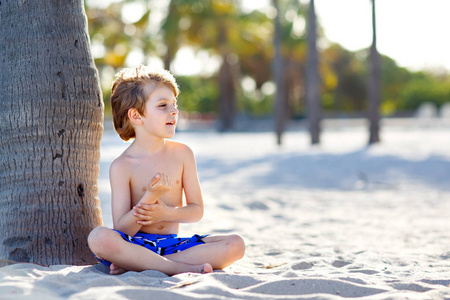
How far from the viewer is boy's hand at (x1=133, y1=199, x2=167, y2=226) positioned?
3127mm

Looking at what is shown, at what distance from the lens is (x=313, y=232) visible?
5.43 m

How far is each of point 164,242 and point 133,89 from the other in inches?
38.1

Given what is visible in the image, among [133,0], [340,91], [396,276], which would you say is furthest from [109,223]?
[340,91]

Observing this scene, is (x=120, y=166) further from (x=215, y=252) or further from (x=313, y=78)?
(x=313, y=78)

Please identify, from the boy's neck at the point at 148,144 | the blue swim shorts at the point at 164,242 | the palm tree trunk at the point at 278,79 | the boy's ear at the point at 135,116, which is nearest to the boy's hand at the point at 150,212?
the blue swim shorts at the point at 164,242

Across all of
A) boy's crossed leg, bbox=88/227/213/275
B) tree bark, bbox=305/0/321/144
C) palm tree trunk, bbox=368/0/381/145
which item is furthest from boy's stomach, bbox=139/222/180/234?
tree bark, bbox=305/0/321/144

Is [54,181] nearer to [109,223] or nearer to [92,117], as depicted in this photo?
[92,117]

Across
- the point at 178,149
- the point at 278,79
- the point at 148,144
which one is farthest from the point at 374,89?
the point at 148,144

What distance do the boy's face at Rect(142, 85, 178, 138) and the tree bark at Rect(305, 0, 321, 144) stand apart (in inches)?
495

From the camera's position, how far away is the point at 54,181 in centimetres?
348

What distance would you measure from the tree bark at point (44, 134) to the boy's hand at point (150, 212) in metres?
0.62

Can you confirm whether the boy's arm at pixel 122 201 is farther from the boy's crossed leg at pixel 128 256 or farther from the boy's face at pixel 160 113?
the boy's face at pixel 160 113

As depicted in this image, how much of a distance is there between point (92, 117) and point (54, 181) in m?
0.49

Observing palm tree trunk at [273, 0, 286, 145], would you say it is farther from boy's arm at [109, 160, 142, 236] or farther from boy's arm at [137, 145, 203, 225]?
boy's arm at [109, 160, 142, 236]
